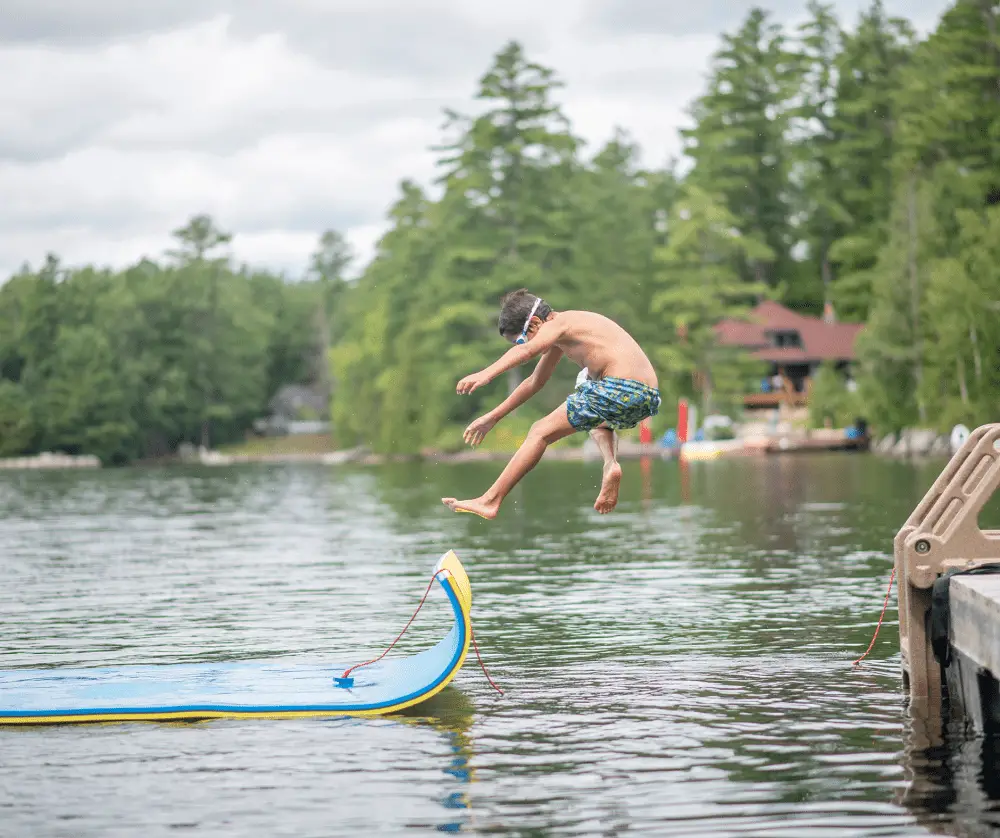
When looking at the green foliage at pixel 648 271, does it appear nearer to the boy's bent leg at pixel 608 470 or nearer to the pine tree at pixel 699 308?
the pine tree at pixel 699 308

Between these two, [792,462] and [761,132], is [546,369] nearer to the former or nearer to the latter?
[792,462]

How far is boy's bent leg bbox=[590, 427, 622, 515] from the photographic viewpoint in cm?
1273

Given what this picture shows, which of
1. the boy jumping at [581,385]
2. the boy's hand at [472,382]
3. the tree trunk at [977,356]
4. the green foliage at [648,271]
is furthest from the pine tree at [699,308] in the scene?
the boy's hand at [472,382]

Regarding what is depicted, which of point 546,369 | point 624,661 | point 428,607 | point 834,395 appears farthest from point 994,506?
point 834,395

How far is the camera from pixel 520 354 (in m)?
12.5

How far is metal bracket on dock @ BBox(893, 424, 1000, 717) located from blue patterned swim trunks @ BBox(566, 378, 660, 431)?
2.32 meters

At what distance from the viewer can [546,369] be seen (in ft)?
43.6

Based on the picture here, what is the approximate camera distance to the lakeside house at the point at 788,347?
10375cm

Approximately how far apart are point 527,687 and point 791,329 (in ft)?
310

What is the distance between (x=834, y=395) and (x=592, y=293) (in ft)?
61.7

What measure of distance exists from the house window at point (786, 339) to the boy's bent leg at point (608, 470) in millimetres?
95746

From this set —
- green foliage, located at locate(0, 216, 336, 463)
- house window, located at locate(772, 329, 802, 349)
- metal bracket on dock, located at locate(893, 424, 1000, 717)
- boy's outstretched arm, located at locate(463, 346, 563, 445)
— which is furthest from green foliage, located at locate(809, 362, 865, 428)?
boy's outstretched arm, located at locate(463, 346, 563, 445)

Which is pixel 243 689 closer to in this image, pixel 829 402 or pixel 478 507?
pixel 478 507

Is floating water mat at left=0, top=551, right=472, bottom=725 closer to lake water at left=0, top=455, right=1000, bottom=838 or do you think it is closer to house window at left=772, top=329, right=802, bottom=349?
lake water at left=0, top=455, right=1000, bottom=838
